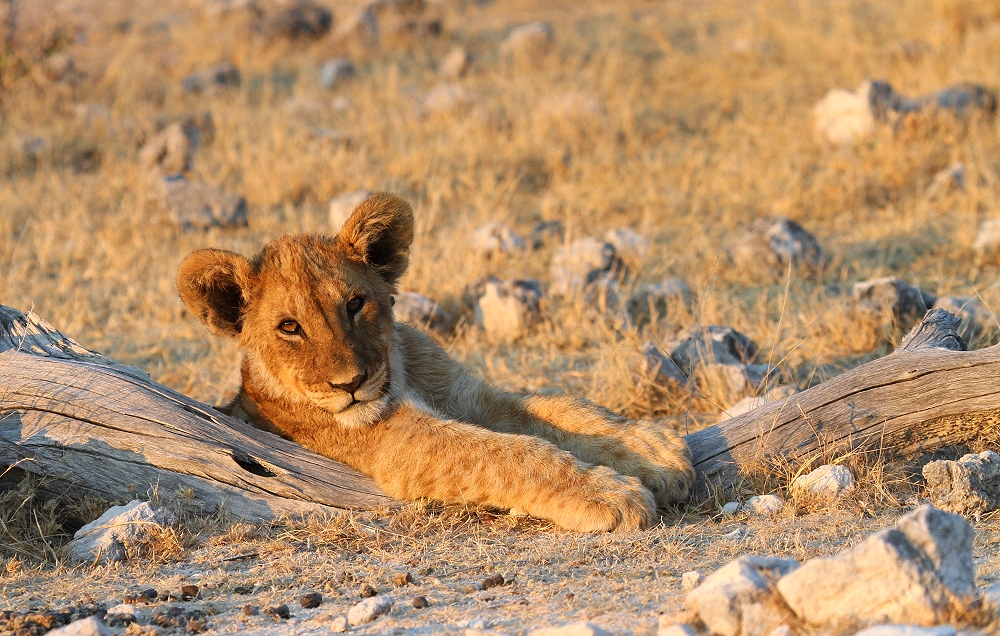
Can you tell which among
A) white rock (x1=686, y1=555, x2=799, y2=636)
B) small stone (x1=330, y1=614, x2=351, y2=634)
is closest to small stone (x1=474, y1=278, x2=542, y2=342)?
small stone (x1=330, y1=614, x2=351, y2=634)

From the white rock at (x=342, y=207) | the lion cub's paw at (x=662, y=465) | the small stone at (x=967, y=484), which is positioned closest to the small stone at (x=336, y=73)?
the white rock at (x=342, y=207)

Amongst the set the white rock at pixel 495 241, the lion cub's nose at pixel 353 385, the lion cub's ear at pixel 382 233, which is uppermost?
the lion cub's ear at pixel 382 233

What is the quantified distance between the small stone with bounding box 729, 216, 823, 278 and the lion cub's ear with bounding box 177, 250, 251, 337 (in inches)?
181

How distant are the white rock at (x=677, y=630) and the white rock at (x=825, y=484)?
5.24 feet

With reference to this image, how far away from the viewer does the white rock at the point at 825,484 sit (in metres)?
4.64

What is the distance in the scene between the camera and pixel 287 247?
4.93 metres

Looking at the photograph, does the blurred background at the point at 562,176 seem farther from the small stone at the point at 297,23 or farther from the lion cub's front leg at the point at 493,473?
the lion cub's front leg at the point at 493,473

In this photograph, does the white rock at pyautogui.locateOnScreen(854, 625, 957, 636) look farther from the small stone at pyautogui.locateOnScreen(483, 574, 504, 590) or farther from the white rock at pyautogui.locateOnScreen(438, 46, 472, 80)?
the white rock at pyautogui.locateOnScreen(438, 46, 472, 80)

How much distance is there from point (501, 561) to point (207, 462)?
1.39m

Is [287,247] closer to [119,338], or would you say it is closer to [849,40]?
[119,338]

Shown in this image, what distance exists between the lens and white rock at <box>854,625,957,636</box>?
2855mm

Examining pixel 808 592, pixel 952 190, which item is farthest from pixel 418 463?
pixel 952 190

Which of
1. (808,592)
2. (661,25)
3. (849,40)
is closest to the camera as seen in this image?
(808,592)

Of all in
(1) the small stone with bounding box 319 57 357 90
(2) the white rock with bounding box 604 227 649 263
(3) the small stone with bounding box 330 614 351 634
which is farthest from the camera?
(1) the small stone with bounding box 319 57 357 90
